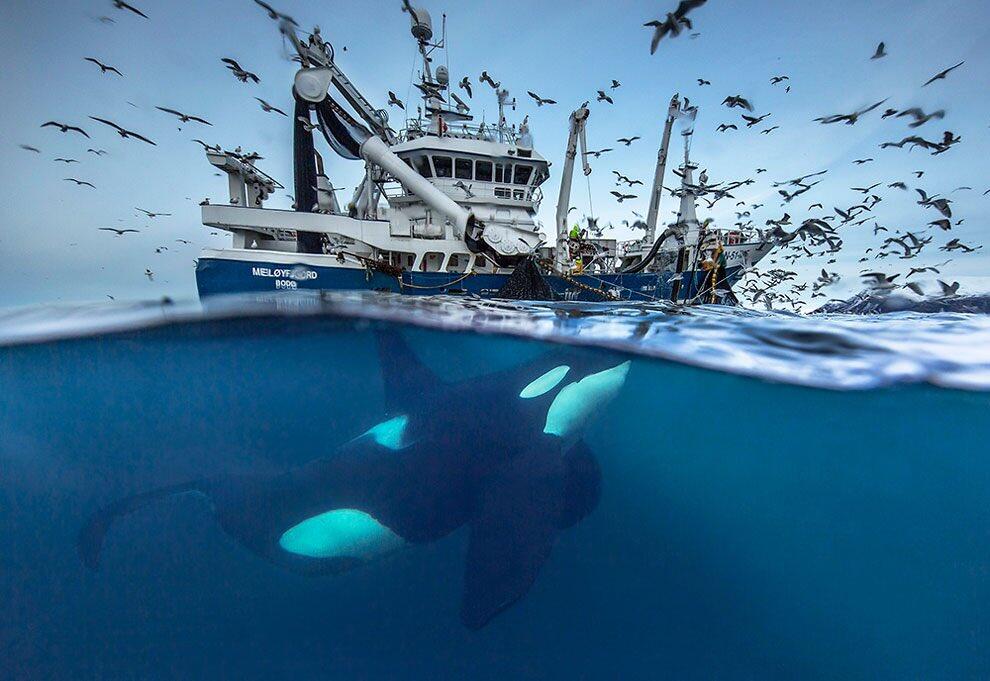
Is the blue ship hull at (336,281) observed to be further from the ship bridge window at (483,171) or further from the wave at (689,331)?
the ship bridge window at (483,171)

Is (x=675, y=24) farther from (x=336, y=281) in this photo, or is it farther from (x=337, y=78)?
(x=337, y=78)

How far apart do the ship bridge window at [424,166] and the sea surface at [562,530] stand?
13.2 meters

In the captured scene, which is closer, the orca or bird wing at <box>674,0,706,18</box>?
the orca

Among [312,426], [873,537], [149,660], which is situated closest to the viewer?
[149,660]

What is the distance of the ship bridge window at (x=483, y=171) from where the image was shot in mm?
18953

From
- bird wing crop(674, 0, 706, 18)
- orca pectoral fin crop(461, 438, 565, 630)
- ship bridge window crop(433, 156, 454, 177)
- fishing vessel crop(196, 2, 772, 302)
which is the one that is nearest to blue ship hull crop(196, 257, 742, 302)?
fishing vessel crop(196, 2, 772, 302)

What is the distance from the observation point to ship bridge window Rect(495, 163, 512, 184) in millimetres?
19172

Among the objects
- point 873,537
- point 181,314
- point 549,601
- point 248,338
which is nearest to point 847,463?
point 873,537

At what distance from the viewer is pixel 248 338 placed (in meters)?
7.45

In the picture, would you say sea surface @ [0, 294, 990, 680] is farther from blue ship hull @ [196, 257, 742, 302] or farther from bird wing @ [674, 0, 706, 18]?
blue ship hull @ [196, 257, 742, 302]

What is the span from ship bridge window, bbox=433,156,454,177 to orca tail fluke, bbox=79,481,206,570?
16.6 m

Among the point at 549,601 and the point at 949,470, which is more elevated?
the point at 949,470

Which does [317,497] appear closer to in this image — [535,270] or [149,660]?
[149,660]

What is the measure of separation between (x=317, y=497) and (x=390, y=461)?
1177 millimetres
